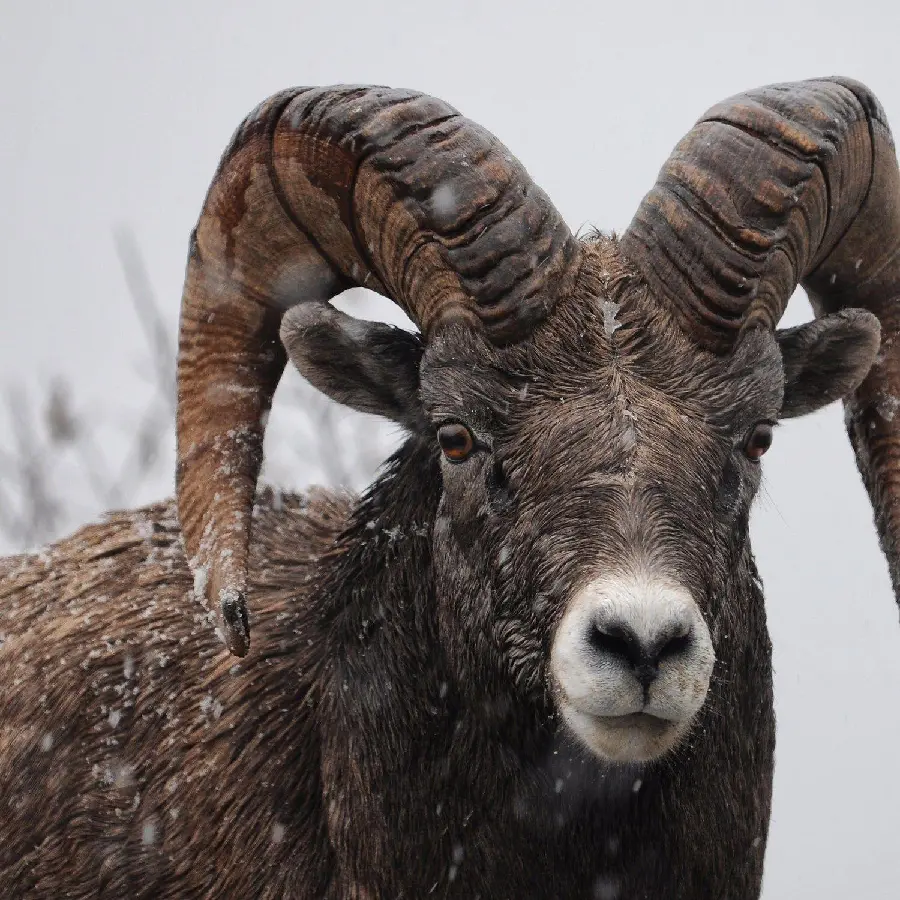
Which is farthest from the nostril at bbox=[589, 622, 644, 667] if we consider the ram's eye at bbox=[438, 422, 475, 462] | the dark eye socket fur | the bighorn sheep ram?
the dark eye socket fur

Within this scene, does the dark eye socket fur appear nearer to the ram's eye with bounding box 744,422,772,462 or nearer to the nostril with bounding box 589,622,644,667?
the ram's eye with bounding box 744,422,772,462

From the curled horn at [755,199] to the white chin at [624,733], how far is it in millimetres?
1624

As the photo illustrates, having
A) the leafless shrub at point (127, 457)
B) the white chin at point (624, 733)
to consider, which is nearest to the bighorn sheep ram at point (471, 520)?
the white chin at point (624, 733)

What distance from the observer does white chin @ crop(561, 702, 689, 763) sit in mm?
4785

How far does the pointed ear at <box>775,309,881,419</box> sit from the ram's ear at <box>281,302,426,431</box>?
5.28 ft

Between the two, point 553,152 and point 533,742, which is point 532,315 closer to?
point 533,742

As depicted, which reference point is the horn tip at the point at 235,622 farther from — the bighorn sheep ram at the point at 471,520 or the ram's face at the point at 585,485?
the ram's face at the point at 585,485

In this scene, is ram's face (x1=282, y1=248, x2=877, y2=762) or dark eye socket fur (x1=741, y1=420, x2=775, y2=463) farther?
dark eye socket fur (x1=741, y1=420, x2=775, y2=463)

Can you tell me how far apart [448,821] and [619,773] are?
73cm

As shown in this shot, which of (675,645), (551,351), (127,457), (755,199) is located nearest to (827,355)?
(755,199)

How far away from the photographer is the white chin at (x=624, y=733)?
4.79 meters

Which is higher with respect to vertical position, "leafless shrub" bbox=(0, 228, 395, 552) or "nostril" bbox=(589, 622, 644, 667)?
"leafless shrub" bbox=(0, 228, 395, 552)

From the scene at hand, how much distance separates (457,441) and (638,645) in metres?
1.40

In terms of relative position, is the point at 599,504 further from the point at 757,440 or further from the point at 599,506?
the point at 757,440
